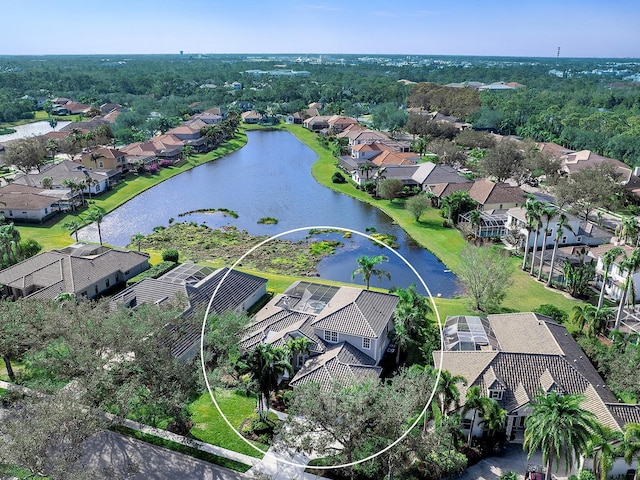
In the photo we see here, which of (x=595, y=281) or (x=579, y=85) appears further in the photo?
(x=579, y=85)

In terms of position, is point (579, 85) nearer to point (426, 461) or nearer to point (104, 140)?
point (104, 140)

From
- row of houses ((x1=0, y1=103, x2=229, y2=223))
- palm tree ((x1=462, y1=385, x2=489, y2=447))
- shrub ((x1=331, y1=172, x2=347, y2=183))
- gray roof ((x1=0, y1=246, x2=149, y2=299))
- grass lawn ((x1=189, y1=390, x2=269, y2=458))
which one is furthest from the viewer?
shrub ((x1=331, y1=172, x2=347, y2=183))

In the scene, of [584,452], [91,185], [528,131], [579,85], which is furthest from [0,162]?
[579,85]

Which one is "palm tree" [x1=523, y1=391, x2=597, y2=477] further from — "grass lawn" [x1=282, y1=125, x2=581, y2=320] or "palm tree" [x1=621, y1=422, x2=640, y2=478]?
"grass lawn" [x1=282, y1=125, x2=581, y2=320]

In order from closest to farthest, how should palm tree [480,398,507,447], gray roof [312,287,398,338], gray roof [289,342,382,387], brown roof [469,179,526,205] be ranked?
palm tree [480,398,507,447]
gray roof [289,342,382,387]
gray roof [312,287,398,338]
brown roof [469,179,526,205]

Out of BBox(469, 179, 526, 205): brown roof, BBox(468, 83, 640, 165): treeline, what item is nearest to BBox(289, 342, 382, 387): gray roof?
BBox(469, 179, 526, 205): brown roof
